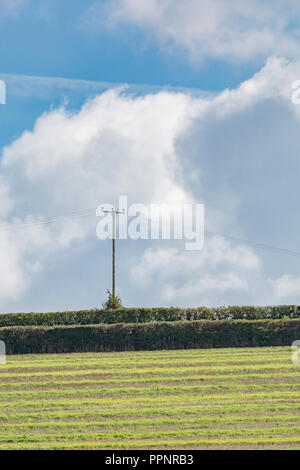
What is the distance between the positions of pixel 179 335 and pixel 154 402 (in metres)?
10.4

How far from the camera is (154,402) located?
18.5m

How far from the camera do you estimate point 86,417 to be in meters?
17.3

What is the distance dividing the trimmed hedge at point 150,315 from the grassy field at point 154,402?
4880mm

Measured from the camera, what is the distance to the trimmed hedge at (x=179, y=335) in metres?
28.8

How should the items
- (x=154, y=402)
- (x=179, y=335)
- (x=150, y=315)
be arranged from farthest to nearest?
(x=150, y=315) → (x=179, y=335) → (x=154, y=402)

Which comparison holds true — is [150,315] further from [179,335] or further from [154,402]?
[154,402]

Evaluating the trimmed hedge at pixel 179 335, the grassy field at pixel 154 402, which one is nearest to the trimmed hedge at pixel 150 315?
the trimmed hedge at pixel 179 335

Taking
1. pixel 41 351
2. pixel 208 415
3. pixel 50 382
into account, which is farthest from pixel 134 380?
pixel 41 351

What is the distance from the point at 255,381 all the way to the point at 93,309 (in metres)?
13.9

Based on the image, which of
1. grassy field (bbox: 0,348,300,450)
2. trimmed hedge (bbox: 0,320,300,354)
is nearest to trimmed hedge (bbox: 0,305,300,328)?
trimmed hedge (bbox: 0,320,300,354)

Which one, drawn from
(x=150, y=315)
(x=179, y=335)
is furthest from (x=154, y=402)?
(x=150, y=315)

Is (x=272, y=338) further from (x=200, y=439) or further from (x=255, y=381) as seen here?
(x=200, y=439)

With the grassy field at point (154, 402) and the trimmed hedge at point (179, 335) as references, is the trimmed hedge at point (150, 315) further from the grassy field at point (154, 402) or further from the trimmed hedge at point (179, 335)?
the grassy field at point (154, 402)

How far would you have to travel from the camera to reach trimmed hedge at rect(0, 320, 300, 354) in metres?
28.8
